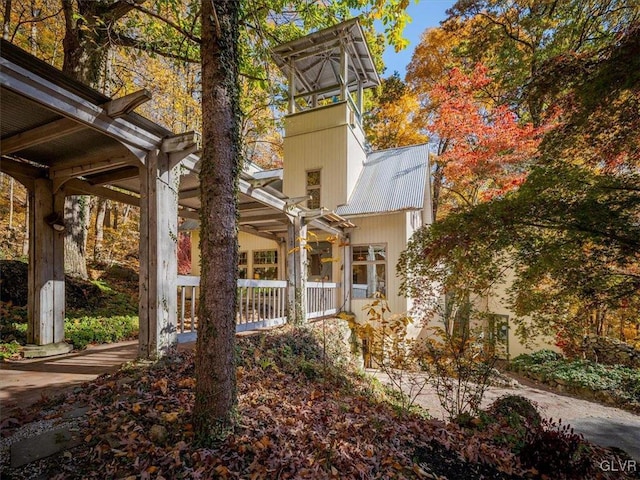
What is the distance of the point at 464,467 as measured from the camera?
2986 millimetres

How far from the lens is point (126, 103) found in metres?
3.13

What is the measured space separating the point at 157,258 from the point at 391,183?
842 cm

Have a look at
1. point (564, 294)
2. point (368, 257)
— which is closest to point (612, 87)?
point (564, 294)

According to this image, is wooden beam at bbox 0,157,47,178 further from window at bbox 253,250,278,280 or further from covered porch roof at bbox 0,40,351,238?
window at bbox 253,250,278,280

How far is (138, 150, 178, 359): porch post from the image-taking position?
3.63 m

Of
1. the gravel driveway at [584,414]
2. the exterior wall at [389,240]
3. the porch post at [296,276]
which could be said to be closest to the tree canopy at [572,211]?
the gravel driveway at [584,414]

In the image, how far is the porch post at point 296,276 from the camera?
7008 mm

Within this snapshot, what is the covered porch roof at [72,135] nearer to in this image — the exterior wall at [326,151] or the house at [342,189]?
the house at [342,189]

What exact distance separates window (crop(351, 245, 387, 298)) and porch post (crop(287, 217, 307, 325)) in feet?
11.1

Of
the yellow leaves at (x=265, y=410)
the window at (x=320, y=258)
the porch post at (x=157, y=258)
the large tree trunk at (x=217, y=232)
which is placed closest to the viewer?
the large tree trunk at (x=217, y=232)

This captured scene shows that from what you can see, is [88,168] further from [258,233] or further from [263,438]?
[258,233]

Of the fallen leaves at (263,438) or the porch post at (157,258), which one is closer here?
the fallen leaves at (263,438)

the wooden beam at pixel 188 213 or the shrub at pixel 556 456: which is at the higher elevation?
the wooden beam at pixel 188 213

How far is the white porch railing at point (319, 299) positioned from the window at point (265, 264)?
2.42 meters
